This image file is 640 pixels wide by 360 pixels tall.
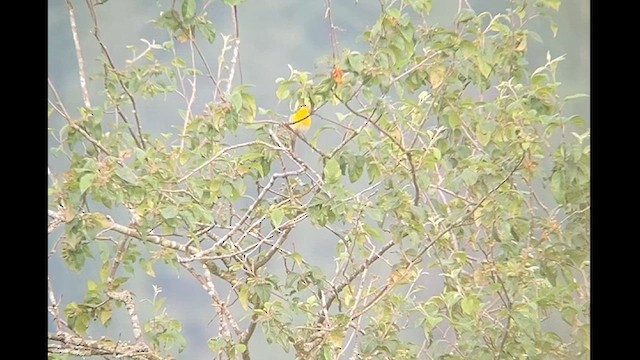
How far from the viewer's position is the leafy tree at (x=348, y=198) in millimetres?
1667

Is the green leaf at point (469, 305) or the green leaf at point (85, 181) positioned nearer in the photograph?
the green leaf at point (85, 181)

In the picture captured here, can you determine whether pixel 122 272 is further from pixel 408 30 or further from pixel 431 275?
pixel 408 30

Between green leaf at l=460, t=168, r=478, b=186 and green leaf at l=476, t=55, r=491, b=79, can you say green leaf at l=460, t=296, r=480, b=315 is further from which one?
green leaf at l=476, t=55, r=491, b=79

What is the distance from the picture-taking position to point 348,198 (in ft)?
5.69

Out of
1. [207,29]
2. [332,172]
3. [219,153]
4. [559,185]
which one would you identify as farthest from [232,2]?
[559,185]

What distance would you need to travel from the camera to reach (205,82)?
5.59 feet

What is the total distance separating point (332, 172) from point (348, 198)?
A: 7 cm

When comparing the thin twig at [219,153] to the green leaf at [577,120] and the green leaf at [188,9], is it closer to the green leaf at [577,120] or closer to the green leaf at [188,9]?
the green leaf at [188,9]

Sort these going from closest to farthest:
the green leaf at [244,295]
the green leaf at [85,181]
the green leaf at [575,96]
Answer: the green leaf at [85,181] < the green leaf at [244,295] < the green leaf at [575,96]

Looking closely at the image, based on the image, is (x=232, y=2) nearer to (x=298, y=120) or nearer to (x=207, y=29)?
(x=207, y=29)

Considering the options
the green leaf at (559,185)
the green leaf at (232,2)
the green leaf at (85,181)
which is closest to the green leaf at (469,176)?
the green leaf at (559,185)
